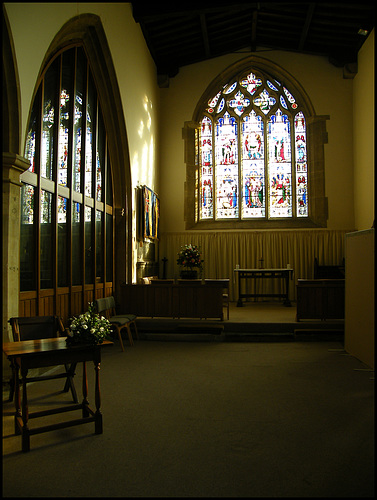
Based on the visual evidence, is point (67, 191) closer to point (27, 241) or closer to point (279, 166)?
point (27, 241)

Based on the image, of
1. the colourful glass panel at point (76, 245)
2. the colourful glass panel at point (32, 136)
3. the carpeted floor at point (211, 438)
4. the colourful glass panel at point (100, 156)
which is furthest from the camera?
the colourful glass panel at point (100, 156)

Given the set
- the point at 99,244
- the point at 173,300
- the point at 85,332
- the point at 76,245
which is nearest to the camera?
the point at 85,332

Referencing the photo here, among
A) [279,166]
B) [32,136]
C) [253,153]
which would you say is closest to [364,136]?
[279,166]

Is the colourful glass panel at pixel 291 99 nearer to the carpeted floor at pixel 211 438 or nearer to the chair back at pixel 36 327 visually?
the carpeted floor at pixel 211 438

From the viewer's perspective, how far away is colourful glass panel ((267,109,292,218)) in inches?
463

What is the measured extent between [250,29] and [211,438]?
10.9 m

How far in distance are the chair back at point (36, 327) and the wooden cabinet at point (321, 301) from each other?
4517 mm

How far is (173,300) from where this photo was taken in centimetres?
755

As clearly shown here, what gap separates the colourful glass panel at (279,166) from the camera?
11.8 metres

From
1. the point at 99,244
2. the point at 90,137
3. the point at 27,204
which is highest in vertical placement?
the point at 90,137

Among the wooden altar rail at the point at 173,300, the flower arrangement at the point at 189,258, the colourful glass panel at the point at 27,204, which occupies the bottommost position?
the wooden altar rail at the point at 173,300

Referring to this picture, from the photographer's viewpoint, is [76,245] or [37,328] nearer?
[37,328]

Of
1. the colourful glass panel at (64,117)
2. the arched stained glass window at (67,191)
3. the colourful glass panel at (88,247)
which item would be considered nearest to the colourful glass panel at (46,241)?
the arched stained glass window at (67,191)

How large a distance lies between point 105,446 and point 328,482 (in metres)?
1.48
